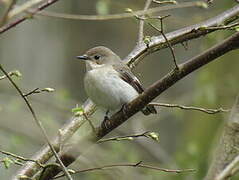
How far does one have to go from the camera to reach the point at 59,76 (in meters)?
10.7

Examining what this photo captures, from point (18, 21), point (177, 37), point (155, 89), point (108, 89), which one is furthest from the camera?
point (108, 89)

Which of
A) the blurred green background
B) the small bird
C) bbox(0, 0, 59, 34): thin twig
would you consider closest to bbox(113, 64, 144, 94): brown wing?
the small bird

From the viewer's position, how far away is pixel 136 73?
34.6ft

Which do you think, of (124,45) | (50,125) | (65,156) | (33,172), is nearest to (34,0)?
(65,156)

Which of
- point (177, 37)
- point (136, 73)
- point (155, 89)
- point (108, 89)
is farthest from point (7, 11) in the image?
point (136, 73)

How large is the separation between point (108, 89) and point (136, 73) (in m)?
5.60

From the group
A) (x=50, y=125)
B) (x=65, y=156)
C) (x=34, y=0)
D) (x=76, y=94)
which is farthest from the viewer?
(x=76, y=94)

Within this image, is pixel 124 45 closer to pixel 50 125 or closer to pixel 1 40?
pixel 1 40

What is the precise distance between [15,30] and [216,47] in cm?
816

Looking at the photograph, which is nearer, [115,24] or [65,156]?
[65,156]

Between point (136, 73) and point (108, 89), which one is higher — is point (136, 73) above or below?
below

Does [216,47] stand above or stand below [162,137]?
above

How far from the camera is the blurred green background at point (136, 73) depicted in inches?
262

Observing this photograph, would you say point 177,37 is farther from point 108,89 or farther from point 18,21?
point 18,21
